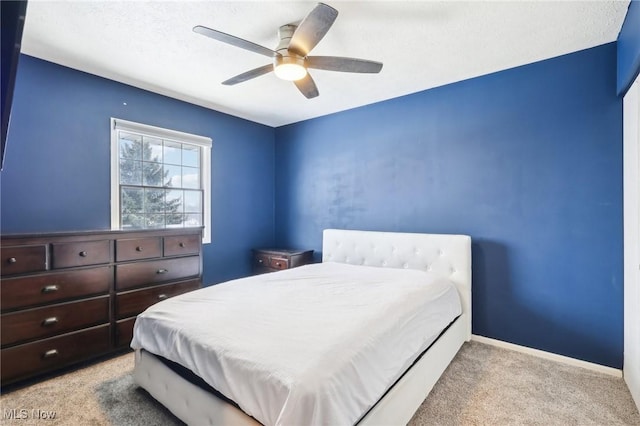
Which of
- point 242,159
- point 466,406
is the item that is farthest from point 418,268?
point 242,159

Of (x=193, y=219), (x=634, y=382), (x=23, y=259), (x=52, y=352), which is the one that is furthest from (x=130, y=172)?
(x=634, y=382)

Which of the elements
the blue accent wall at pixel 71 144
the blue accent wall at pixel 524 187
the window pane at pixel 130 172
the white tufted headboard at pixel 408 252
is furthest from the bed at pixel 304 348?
the window pane at pixel 130 172

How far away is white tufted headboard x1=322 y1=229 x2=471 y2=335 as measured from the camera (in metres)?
2.96

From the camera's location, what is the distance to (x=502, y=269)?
9.63 feet

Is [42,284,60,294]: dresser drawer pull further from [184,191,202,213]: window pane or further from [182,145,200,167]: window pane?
[182,145,200,167]: window pane

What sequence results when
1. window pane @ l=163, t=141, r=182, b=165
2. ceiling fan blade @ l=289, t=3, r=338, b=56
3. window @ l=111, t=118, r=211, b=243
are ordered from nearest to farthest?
1. ceiling fan blade @ l=289, t=3, r=338, b=56
2. window @ l=111, t=118, r=211, b=243
3. window pane @ l=163, t=141, r=182, b=165

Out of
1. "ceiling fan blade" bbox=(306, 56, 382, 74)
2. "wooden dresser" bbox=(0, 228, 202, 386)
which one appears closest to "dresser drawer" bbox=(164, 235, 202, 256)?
"wooden dresser" bbox=(0, 228, 202, 386)

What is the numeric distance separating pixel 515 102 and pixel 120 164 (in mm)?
4063

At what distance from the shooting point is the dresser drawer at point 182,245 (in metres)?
3.07

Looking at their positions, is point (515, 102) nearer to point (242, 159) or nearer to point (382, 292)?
point (382, 292)

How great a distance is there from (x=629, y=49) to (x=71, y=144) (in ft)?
15.0

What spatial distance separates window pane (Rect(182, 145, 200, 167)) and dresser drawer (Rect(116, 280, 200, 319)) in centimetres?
157

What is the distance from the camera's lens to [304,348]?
1432 mm

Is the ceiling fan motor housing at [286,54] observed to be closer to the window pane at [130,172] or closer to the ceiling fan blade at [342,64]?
the ceiling fan blade at [342,64]
